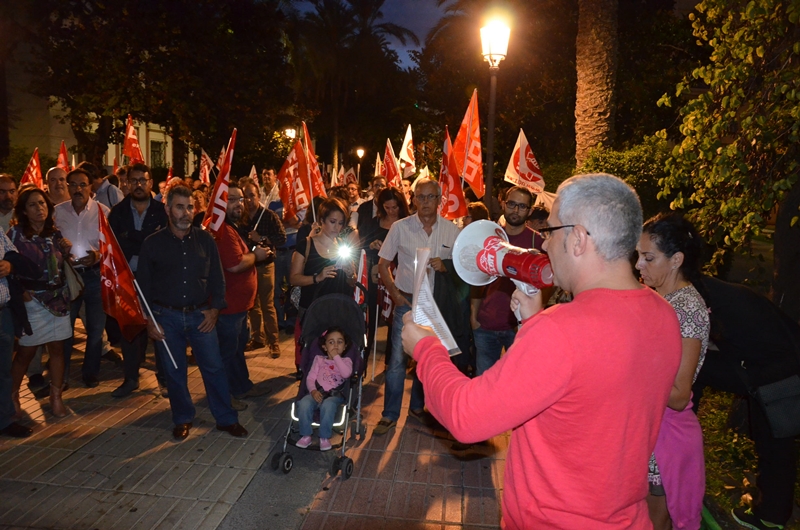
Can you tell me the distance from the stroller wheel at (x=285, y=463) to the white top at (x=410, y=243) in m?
1.75

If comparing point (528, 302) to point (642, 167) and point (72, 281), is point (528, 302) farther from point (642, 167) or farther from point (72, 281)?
point (642, 167)

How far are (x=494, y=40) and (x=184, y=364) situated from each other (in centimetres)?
681

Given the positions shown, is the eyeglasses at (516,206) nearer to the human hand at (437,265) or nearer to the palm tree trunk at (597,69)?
the human hand at (437,265)

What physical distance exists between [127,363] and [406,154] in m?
7.65

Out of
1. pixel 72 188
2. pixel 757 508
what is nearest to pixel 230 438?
pixel 72 188

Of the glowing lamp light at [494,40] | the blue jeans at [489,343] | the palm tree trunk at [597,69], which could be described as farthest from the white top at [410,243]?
the palm tree trunk at [597,69]

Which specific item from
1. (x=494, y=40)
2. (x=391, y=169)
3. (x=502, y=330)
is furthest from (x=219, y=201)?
(x=391, y=169)

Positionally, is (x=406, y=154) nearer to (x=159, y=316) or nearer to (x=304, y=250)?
(x=304, y=250)

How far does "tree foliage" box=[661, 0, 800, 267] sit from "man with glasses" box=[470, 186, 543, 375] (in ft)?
3.94

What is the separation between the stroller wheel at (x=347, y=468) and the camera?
15.5 ft

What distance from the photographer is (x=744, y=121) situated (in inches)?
176

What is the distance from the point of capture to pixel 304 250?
6.26 meters

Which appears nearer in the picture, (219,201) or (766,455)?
(766,455)

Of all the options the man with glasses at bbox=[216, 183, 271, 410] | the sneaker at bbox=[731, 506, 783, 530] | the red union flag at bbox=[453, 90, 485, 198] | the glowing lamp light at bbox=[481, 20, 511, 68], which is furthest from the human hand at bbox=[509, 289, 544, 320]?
the glowing lamp light at bbox=[481, 20, 511, 68]
